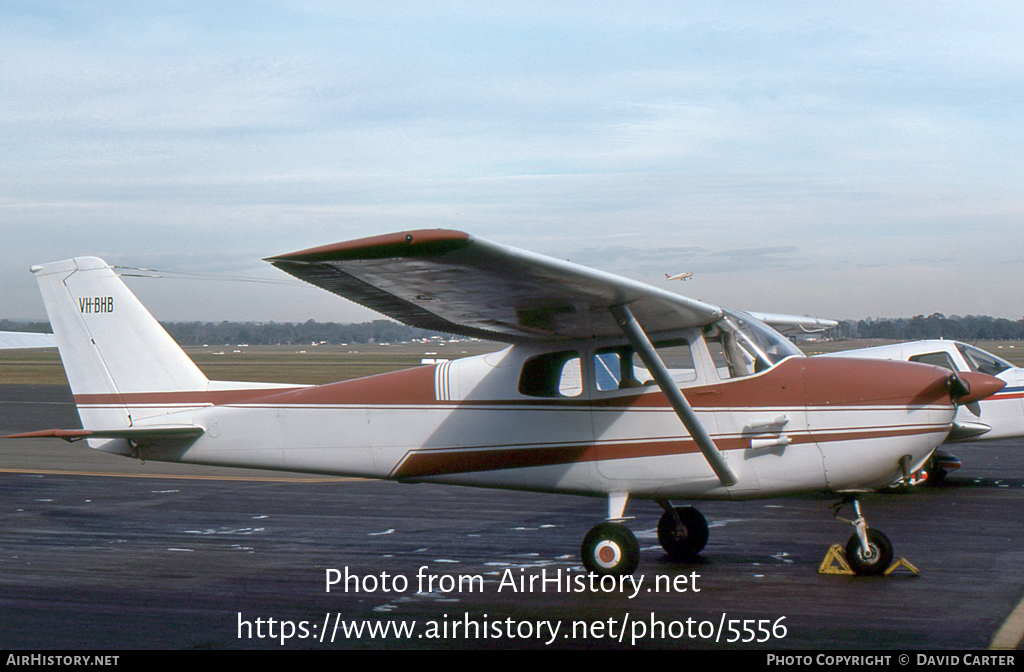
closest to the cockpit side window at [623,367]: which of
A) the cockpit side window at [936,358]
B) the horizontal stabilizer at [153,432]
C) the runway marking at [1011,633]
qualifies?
the runway marking at [1011,633]

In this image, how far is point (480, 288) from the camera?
690cm

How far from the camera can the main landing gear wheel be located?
7.86 m

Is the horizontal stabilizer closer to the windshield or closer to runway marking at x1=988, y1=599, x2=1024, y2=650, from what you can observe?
the windshield

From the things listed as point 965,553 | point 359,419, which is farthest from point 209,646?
point 965,553

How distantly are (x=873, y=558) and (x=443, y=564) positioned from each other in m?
3.95

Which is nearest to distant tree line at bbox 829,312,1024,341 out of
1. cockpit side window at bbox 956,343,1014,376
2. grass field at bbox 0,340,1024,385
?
grass field at bbox 0,340,1024,385

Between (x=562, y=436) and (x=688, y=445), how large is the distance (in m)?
1.13

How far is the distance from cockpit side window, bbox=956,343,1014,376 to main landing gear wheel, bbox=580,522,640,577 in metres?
9.38

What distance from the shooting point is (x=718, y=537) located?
10180mm

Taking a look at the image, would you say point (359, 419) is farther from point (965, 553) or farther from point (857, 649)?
point (965, 553)

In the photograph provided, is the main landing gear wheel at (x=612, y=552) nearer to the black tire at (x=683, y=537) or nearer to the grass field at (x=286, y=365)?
the black tire at (x=683, y=537)

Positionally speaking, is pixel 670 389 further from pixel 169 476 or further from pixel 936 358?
pixel 169 476

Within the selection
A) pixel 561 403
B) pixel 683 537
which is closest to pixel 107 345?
pixel 561 403
